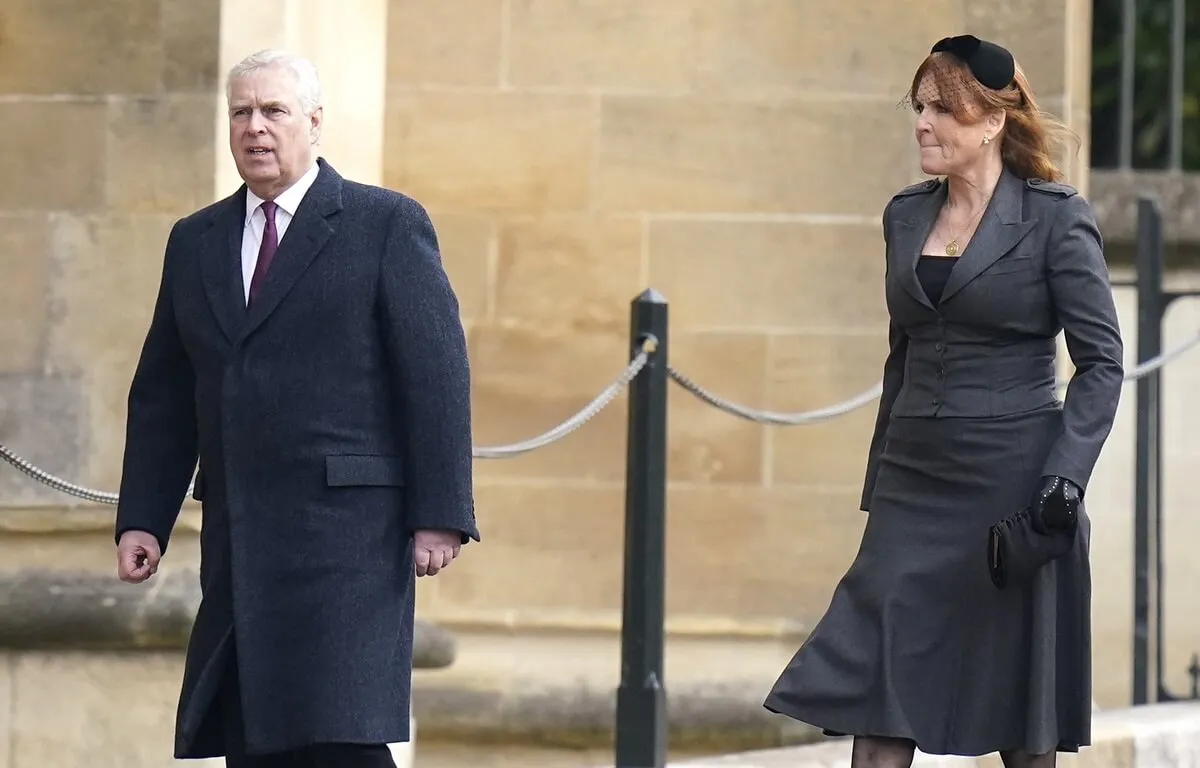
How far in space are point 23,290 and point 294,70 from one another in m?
1.87

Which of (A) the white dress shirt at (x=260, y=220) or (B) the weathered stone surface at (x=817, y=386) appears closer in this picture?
(A) the white dress shirt at (x=260, y=220)

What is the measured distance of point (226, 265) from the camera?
4000 mm

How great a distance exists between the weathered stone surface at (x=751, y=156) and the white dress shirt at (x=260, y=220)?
12.1 ft

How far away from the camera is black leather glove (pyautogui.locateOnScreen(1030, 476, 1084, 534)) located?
4.14m

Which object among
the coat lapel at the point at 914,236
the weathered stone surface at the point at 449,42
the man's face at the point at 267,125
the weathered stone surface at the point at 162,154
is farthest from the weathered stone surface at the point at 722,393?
the man's face at the point at 267,125

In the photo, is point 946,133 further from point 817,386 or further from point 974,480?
point 817,386

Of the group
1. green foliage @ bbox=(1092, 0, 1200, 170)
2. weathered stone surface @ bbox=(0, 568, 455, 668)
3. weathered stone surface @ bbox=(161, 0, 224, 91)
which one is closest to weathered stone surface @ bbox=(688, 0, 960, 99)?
green foliage @ bbox=(1092, 0, 1200, 170)

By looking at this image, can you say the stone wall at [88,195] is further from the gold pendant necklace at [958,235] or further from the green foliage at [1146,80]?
the green foliage at [1146,80]

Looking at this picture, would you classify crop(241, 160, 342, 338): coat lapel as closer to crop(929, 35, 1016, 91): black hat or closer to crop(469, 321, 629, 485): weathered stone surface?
crop(929, 35, 1016, 91): black hat

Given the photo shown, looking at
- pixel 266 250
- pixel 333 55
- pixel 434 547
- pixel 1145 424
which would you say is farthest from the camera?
pixel 1145 424

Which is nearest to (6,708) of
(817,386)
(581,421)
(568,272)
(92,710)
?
(92,710)

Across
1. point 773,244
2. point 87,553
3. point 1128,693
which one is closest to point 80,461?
point 87,553

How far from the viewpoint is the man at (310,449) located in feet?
12.7

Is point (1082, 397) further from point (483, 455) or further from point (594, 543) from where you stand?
point (594, 543)
